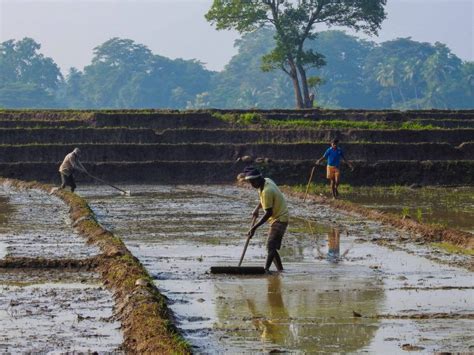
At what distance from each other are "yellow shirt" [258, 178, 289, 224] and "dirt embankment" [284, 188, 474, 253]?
10.4 ft

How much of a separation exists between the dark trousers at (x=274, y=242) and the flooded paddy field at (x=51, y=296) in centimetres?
199

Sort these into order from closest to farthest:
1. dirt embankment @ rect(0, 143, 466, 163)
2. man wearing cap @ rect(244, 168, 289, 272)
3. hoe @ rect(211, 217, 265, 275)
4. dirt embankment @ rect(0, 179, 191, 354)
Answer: dirt embankment @ rect(0, 179, 191, 354)
hoe @ rect(211, 217, 265, 275)
man wearing cap @ rect(244, 168, 289, 272)
dirt embankment @ rect(0, 143, 466, 163)

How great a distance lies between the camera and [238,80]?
336 feet

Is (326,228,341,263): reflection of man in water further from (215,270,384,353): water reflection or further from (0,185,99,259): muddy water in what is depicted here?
(0,185,99,259): muddy water

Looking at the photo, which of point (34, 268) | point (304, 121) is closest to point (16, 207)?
point (34, 268)

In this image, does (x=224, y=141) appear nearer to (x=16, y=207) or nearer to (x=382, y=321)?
(x=16, y=207)

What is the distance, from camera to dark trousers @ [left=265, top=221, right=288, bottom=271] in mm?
12297

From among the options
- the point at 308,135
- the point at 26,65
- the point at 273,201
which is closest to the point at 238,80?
the point at 26,65

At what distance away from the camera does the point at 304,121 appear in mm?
35875

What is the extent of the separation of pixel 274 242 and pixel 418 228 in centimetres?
468

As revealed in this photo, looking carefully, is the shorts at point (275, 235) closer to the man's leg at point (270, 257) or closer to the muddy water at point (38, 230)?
the man's leg at point (270, 257)

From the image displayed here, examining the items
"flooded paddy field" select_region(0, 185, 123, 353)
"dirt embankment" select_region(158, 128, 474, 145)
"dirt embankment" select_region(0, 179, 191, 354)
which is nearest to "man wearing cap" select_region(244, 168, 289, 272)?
"dirt embankment" select_region(0, 179, 191, 354)

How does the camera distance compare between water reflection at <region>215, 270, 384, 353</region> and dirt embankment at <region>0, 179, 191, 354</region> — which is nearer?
dirt embankment at <region>0, 179, 191, 354</region>

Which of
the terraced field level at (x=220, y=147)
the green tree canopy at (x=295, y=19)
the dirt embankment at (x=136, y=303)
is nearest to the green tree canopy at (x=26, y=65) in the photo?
the green tree canopy at (x=295, y=19)
